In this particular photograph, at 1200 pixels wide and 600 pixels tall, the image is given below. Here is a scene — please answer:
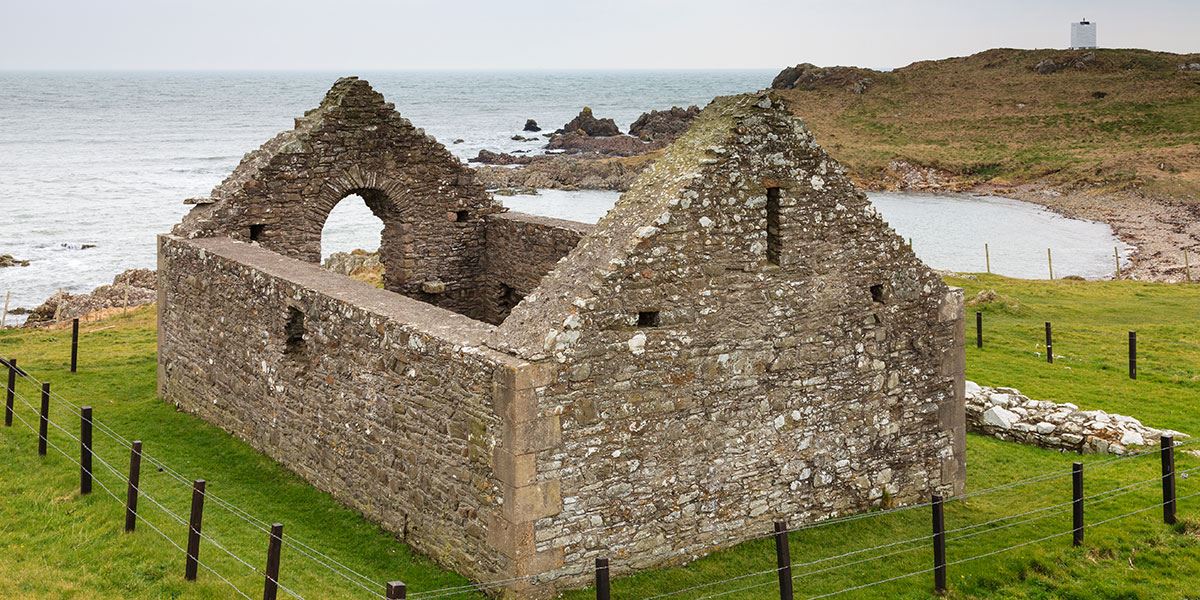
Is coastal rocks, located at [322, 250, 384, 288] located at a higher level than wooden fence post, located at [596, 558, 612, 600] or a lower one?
higher

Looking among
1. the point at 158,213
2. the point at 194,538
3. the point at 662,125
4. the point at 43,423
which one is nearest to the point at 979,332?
the point at 194,538

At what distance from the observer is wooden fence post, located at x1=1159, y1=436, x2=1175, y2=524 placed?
→ 40.9 ft

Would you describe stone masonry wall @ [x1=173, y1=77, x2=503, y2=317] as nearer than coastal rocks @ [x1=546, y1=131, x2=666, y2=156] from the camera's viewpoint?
Yes

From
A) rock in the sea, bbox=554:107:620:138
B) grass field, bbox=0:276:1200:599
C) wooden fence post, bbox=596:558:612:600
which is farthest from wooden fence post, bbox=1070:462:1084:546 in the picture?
rock in the sea, bbox=554:107:620:138

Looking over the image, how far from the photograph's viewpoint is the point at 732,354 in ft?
38.2

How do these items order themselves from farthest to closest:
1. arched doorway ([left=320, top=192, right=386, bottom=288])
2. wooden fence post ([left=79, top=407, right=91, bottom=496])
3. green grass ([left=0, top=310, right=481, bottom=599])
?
arched doorway ([left=320, top=192, right=386, bottom=288]), wooden fence post ([left=79, top=407, right=91, bottom=496]), green grass ([left=0, top=310, right=481, bottom=599])

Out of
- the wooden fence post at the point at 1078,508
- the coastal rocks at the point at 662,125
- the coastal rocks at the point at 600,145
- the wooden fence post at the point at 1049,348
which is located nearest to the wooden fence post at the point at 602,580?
the wooden fence post at the point at 1078,508

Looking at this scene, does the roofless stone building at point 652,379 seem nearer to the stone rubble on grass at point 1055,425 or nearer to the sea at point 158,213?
the stone rubble on grass at point 1055,425

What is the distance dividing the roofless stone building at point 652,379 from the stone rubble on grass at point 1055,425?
2907 millimetres

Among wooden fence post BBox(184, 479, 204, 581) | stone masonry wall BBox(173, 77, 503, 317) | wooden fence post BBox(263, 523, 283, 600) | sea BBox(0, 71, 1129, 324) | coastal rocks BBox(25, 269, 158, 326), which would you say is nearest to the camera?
wooden fence post BBox(263, 523, 283, 600)

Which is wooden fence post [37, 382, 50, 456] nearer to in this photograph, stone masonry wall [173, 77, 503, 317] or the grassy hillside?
stone masonry wall [173, 77, 503, 317]

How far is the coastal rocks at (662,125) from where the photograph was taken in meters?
111

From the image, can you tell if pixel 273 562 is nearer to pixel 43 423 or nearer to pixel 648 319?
pixel 648 319

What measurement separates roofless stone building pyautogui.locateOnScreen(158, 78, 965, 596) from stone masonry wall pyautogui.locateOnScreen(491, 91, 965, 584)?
0.08ft
